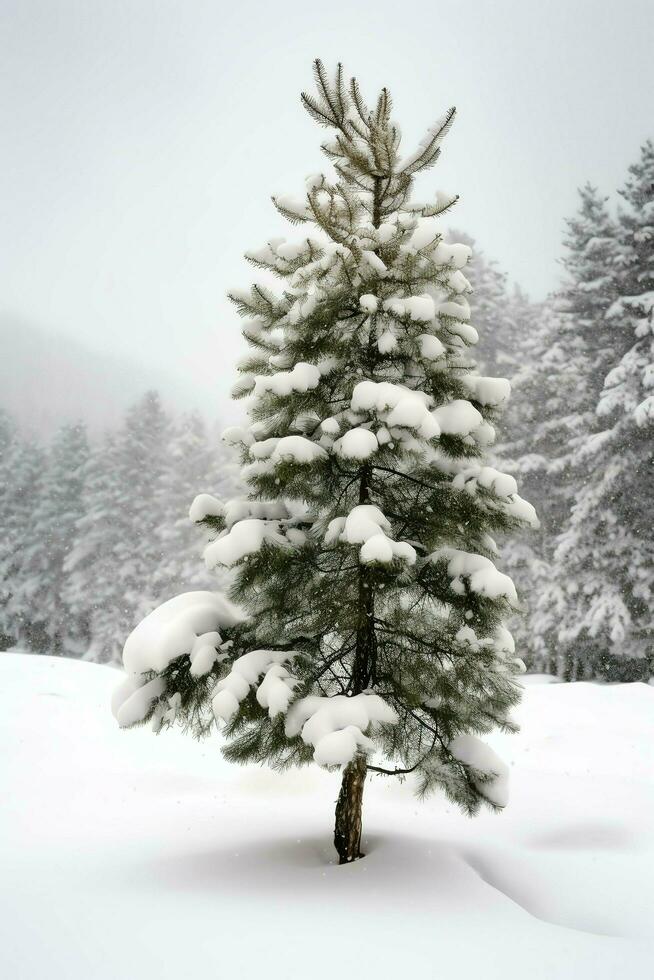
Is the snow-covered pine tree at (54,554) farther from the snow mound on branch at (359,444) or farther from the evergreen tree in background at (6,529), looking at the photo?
the snow mound on branch at (359,444)

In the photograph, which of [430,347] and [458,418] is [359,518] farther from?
[430,347]

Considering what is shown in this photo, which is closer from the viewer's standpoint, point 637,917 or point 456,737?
point 637,917

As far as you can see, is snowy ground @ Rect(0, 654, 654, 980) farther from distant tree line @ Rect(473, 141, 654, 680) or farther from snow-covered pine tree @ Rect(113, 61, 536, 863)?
distant tree line @ Rect(473, 141, 654, 680)

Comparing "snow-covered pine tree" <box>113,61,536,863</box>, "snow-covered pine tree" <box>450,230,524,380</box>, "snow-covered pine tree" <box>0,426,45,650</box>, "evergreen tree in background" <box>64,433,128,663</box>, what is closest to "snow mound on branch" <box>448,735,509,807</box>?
"snow-covered pine tree" <box>113,61,536,863</box>

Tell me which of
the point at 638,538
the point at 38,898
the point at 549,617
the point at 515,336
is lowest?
the point at 38,898

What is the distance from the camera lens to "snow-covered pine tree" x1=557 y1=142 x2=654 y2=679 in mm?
15414

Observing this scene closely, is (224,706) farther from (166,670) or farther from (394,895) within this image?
(394,895)

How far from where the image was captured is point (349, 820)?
18.5ft

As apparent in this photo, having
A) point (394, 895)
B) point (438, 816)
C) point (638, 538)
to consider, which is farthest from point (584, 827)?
point (638, 538)

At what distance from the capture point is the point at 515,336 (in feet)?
76.1

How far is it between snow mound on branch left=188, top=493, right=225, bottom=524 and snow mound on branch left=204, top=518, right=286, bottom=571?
556 mm

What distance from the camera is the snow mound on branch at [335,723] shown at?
424 centimetres

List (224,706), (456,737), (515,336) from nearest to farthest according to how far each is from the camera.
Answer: (224,706)
(456,737)
(515,336)

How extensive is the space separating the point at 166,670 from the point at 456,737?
2.59 m
